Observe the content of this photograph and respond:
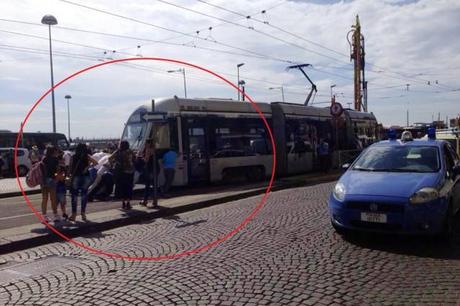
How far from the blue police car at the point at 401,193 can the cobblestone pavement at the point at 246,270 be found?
340 millimetres

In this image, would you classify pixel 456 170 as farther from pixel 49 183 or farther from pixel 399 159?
pixel 49 183

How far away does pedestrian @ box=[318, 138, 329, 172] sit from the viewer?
2021 cm

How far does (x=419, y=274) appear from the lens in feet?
17.8

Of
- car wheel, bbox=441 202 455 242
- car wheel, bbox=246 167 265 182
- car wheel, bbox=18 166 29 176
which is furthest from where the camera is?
car wheel, bbox=18 166 29 176

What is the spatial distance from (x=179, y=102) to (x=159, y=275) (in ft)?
33.1

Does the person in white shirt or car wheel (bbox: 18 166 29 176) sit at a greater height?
the person in white shirt

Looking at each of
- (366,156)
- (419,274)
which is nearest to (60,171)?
(366,156)

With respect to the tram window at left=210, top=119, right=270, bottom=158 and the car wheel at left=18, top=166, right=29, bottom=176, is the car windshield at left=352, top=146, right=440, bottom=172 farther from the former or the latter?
the car wheel at left=18, top=166, right=29, bottom=176

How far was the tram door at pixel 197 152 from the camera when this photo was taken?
50.4 feet

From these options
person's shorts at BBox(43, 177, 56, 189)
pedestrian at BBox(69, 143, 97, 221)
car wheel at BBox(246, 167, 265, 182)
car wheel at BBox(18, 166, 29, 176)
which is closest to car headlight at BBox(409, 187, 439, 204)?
pedestrian at BBox(69, 143, 97, 221)

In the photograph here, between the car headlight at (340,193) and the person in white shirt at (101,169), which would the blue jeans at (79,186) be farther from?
the car headlight at (340,193)

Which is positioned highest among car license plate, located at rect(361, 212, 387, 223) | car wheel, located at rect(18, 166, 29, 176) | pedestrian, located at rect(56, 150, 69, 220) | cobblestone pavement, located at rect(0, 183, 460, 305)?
pedestrian, located at rect(56, 150, 69, 220)

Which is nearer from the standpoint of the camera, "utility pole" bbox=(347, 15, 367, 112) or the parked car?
the parked car

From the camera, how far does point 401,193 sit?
22.0ft
